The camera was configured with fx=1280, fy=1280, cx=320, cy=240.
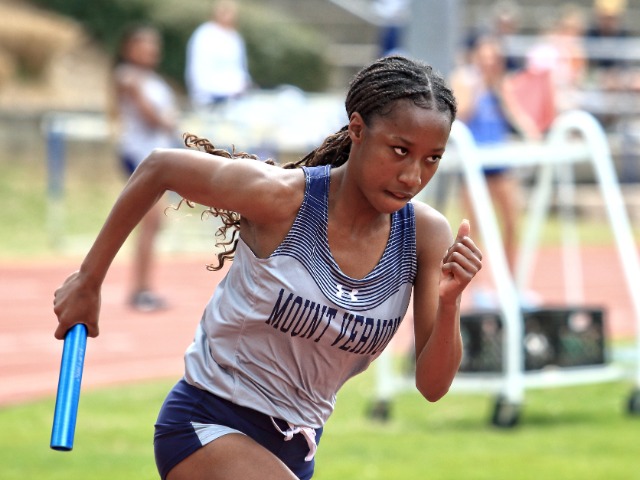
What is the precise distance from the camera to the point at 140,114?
11.4 metres

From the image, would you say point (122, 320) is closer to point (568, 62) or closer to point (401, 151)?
point (401, 151)

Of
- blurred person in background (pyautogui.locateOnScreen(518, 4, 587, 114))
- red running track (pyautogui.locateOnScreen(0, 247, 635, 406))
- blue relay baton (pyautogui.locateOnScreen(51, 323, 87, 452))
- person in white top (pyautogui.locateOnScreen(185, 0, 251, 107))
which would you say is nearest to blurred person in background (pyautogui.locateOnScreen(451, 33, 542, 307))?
red running track (pyautogui.locateOnScreen(0, 247, 635, 406))

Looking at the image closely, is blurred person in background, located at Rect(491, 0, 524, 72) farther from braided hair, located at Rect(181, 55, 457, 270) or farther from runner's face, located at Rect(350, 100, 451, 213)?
runner's face, located at Rect(350, 100, 451, 213)

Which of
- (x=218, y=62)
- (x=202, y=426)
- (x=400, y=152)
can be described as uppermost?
(x=218, y=62)

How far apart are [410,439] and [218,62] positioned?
957cm

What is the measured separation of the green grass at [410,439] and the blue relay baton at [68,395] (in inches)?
108

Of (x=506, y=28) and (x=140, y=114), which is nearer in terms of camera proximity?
(x=140, y=114)

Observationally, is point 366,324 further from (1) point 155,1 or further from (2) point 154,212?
(1) point 155,1

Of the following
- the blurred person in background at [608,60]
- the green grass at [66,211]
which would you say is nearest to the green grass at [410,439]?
the green grass at [66,211]

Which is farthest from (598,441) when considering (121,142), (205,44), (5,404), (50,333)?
(205,44)

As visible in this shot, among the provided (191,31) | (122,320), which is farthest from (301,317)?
(191,31)

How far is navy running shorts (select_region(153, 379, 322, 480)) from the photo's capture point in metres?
3.62

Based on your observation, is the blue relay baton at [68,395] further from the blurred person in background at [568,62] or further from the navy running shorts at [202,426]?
the blurred person in background at [568,62]

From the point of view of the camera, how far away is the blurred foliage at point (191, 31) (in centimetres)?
2397
